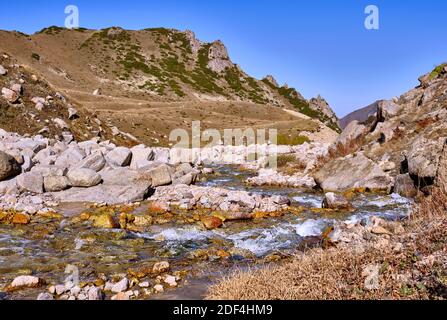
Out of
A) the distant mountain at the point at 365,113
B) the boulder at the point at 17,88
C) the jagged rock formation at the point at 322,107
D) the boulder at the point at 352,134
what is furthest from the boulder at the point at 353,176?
the jagged rock formation at the point at 322,107

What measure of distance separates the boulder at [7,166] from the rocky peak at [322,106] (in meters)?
120

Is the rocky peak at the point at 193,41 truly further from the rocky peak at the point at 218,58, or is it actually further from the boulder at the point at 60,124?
the boulder at the point at 60,124

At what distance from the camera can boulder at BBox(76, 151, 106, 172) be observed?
20.7 meters

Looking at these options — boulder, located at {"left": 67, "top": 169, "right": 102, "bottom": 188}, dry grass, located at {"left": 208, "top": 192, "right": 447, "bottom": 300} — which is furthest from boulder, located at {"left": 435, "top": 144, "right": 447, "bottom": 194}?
boulder, located at {"left": 67, "top": 169, "right": 102, "bottom": 188}

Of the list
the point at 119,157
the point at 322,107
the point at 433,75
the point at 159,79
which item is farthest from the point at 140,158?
the point at 322,107

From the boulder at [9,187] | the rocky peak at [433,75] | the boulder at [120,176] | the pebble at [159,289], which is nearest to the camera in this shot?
the pebble at [159,289]

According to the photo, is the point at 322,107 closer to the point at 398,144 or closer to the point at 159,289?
the point at 398,144

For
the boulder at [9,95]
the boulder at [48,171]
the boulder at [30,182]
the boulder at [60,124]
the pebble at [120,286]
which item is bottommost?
the pebble at [120,286]

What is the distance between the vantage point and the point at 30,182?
1841 centimetres

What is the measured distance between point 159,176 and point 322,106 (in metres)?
121

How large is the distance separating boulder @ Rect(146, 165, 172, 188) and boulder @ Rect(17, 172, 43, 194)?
5.33 m

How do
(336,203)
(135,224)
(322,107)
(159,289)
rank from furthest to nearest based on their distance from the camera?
1. (322,107)
2. (336,203)
3. (135,224)
4. (159,289)

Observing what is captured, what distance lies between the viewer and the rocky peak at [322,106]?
13238 centimetres
